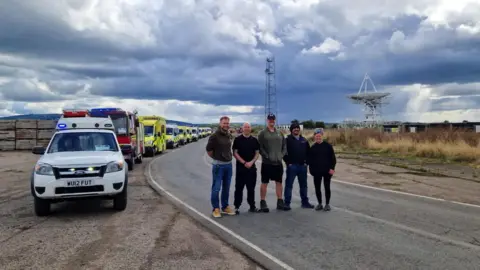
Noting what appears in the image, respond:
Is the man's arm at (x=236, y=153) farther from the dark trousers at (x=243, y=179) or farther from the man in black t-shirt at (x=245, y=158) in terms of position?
the dark trousers at (x=243, y=179)

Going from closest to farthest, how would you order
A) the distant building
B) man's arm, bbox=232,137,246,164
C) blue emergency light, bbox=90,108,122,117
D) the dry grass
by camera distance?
man's arm, bbox=232,137,246,164
blue emergency light, bbox=90,108,122,117
the dry grass
the distant building

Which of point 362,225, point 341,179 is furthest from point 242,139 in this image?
point 341,179

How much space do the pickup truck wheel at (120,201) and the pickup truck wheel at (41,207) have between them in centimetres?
131

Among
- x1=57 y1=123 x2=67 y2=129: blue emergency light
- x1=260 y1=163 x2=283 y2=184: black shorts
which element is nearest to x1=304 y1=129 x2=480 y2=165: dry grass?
x1=260 y1=163 x2=283 y2=184: black shorts

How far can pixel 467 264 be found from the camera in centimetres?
566

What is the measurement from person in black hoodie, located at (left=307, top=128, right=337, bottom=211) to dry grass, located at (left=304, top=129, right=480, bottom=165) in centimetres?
1432

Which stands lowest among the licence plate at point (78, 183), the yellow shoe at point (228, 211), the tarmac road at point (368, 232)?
the tarmac road at point (368, 232)

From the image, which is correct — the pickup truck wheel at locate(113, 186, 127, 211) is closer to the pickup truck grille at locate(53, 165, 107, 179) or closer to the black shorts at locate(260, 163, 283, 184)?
the pickup truck grille at locate(53, 165, 107, 179)

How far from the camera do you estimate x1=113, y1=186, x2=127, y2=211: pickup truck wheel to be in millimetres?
9367

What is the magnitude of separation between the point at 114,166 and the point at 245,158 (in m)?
2.70


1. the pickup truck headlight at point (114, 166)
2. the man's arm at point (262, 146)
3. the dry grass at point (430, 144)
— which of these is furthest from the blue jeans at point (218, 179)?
the dry grass at point (430, 144)

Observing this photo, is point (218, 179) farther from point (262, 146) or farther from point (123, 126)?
point (123, 126)

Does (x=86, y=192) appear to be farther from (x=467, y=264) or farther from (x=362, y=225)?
(x=467, y=264)

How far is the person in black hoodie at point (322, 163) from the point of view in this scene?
9.45 metres
